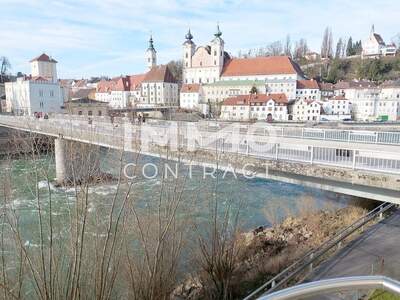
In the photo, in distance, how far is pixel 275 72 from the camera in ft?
334

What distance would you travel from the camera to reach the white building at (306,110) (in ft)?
237

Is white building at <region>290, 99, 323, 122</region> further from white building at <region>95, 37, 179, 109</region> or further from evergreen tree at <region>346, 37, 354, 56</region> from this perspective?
evergreen tree at <region>346, 37, 354, 56</region>

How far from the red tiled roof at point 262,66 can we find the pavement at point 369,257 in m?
92.5

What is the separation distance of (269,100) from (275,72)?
3169 centimetres

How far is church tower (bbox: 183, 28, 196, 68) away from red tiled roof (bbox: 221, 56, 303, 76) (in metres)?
13.3

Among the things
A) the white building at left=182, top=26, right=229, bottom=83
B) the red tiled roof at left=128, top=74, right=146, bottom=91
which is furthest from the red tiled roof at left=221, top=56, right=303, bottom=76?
the red tiled roof at left=128, top=74, right=146, bottom=91

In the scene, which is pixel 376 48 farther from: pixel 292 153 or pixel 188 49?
pixel 292 153

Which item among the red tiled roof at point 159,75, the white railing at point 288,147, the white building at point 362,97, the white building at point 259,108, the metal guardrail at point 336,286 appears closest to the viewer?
the metal guardrail at point 336,286

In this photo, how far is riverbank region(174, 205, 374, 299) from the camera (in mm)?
10547

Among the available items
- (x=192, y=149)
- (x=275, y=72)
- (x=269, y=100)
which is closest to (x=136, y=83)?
(x=275, y=72)

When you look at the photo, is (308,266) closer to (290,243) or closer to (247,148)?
(290,243)

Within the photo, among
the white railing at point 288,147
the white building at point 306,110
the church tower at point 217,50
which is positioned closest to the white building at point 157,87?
the church tower at point 217,50

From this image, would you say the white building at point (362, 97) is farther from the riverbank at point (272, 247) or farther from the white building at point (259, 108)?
the riverbank at point (272, 247)

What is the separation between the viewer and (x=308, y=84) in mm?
92312
